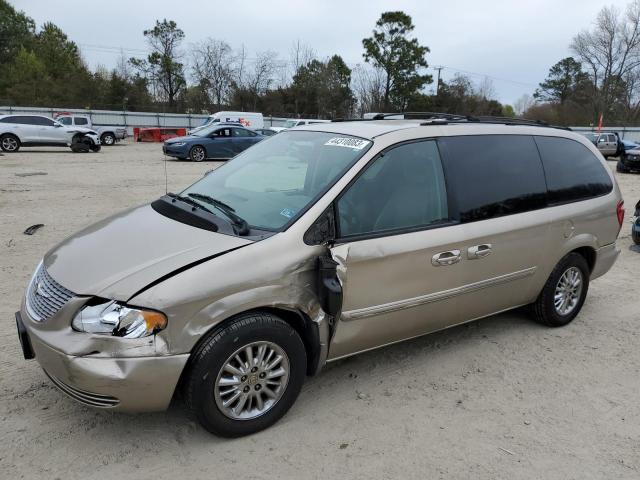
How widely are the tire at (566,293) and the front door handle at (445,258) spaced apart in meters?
1.35

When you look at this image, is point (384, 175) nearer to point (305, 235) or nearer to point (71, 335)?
point (305, 235)

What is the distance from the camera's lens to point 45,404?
3.13 meters

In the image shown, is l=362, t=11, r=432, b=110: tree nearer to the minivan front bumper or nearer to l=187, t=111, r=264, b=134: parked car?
l=187, t=111, r=264, b=134: parked car

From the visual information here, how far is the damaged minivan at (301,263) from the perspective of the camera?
2.54 m

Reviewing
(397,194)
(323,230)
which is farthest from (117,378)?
(397,194)

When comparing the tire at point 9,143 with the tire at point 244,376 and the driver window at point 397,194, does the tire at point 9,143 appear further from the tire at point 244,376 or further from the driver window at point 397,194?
the tire at point 244,376

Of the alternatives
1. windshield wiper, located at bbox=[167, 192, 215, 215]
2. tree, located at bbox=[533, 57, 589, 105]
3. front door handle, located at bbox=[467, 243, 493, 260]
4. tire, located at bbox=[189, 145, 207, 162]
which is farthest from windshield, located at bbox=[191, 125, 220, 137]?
tree, located at bbox=[533, 57, 589, 105]

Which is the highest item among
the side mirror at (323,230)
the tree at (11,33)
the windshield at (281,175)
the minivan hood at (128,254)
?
the tree at (11,33)

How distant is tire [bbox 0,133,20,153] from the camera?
21219 millimetres

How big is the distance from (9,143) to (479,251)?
2304 cm

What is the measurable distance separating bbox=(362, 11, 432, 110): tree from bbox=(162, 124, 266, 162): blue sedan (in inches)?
1401

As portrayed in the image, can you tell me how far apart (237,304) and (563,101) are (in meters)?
78.2

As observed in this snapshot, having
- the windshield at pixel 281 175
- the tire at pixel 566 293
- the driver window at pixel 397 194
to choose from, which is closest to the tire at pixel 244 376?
the windshield at pixel 281 175

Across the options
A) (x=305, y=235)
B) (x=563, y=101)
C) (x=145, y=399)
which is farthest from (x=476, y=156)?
(x=563, y=101)
